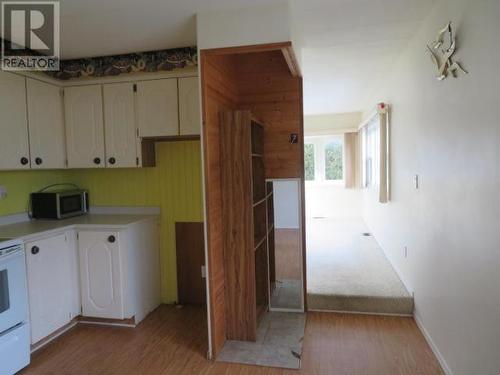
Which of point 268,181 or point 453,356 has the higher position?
point 268,181

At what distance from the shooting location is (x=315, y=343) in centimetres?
273

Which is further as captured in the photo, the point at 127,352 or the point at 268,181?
the point at 268,181

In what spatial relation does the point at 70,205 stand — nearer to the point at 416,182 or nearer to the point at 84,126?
the point at 84,126

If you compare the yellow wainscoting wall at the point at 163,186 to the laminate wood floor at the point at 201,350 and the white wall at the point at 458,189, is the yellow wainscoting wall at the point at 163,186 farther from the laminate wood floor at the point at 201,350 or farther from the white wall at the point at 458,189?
the white wall at the point at 458,189

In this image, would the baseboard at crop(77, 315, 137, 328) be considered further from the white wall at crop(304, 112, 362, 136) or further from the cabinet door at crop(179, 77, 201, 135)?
the white wall at crop(304, 112, 362, 136)

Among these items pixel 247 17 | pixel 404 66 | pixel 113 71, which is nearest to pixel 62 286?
pixel 113 71

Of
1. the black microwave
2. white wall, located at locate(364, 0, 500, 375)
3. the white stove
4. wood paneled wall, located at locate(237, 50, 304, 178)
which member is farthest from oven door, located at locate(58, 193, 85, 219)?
white wall, located at locate(364, 0, 500, 375)

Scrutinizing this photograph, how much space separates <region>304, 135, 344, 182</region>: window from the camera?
7867mm

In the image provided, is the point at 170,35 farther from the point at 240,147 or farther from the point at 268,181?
the point at 268,181

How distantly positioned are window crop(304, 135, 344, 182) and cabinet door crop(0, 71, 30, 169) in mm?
5926

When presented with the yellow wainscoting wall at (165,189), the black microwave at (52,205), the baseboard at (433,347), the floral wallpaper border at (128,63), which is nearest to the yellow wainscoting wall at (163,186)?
the yellow wainscoting wall at (165,189)

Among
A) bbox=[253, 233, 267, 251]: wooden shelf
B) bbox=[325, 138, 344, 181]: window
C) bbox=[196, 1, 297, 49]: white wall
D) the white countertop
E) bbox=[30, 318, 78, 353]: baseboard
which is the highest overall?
bbox=[196, 1, 297, 49]: white wall

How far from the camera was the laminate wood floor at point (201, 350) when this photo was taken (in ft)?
7.89

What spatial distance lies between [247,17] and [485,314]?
86.3 inches
